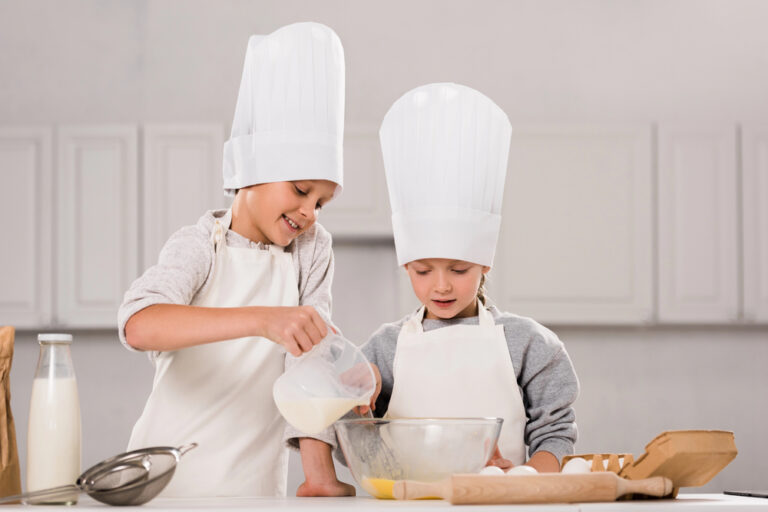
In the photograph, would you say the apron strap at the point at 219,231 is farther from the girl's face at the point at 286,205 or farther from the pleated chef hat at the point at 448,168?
the pleated chef hat at the point at 448,168

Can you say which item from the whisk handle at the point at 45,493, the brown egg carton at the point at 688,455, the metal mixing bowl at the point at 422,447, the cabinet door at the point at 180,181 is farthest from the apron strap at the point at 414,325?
the cabinet door at the point at 180,181

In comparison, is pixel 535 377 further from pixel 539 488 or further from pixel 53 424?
pixel 53 424

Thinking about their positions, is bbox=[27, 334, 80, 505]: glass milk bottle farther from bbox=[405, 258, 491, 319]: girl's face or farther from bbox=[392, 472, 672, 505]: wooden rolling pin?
bbox=[405, 258, 491, 319]: girl's face

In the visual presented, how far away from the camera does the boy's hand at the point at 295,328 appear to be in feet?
3.61

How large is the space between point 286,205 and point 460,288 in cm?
32

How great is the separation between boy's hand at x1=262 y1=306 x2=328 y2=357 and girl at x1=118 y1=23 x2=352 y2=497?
0.92 feet

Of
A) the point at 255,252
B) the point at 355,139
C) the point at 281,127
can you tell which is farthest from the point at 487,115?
the point at 355,139

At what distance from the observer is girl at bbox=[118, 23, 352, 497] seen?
142cm

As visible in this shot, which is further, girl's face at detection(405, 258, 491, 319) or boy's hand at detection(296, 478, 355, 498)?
girl's face at detection(405, 258, 491, 319)

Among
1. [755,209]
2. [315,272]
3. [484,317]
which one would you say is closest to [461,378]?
[484,317]

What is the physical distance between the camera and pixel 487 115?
4.83 feet

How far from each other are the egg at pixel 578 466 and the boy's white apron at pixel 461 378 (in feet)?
1.38

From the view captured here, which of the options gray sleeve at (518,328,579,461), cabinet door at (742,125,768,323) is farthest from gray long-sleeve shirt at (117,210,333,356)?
cabinet door at (742,125,768,323)

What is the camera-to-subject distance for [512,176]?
3.04 metres
